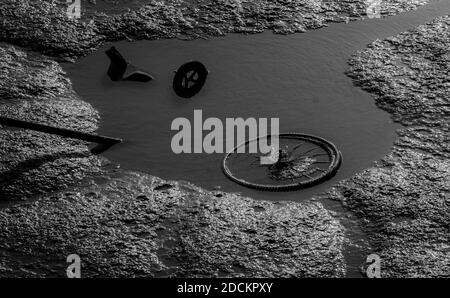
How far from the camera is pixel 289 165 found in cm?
658

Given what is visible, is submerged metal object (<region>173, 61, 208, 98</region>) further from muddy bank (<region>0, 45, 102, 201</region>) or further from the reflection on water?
muddy bank (<region>0, 45, 102, 201</region>)

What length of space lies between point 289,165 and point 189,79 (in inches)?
78.1

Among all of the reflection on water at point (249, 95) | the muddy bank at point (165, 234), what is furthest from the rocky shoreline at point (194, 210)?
the reflection on water at point (249, 95)

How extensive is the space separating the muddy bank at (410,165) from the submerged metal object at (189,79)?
70.0 inches

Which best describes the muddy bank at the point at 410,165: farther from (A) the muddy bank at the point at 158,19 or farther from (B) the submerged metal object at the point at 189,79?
(B) the submerged metal object at the point at 189,79

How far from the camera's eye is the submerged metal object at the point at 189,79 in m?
7.85

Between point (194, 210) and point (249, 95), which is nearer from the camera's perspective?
Result: point (194, 210)

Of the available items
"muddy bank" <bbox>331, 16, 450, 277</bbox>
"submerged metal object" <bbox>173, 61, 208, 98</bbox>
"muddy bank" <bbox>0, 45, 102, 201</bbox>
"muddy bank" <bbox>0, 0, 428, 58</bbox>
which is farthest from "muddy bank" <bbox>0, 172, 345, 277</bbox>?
"muddy bank" <bbox>0, 0, 428, 58</bbox>

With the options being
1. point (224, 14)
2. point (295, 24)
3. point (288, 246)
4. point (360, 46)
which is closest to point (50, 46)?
point (224, 14)

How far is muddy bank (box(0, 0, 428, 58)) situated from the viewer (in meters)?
9.09

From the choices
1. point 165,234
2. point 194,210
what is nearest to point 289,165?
point 194,210

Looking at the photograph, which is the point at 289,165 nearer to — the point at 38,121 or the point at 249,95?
the point at 249,95

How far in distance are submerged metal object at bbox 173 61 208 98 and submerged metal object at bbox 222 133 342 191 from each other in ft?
4.30

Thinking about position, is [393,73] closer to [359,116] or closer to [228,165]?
[359,116]
